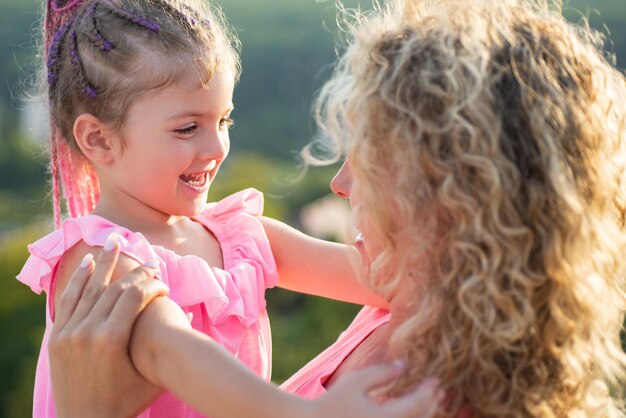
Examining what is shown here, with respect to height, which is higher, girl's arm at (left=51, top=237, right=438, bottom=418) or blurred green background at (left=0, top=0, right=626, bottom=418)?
girl's arm at (left=51, top=237, right=438, bottom=418)

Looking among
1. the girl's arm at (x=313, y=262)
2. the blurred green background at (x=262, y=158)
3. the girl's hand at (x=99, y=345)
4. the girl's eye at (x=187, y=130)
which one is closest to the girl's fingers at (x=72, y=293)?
the girl's hand at (x=99, y=345)

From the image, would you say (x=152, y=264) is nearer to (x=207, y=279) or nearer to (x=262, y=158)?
(x=207, y=279)

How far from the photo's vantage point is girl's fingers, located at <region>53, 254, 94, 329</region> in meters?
1.71

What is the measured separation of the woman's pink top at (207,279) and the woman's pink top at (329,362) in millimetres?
178

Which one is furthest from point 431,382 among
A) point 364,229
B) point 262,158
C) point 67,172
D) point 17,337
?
point 262,158

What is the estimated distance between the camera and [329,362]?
1894mm

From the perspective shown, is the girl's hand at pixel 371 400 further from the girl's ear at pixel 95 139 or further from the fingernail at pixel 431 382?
the girl's ear at pixel 95 139

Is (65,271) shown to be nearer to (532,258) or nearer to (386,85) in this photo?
(386,85)

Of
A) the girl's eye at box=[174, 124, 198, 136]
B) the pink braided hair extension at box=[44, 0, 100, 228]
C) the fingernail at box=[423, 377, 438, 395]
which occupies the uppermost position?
the girl's eye at box=[174, 124, 198, 136]

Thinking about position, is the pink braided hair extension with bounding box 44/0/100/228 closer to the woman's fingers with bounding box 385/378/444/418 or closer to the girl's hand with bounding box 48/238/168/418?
the girl's hand with bounding box 48/238/168/418

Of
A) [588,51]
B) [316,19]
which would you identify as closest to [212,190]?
[316,19]

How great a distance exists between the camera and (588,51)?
159cm

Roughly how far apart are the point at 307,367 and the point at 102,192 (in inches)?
25.0

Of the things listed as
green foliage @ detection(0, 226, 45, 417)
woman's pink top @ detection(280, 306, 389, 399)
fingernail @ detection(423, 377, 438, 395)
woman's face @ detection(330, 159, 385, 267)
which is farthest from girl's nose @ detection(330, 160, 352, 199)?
green foliage @ detection(0, 226, 45, 417)
